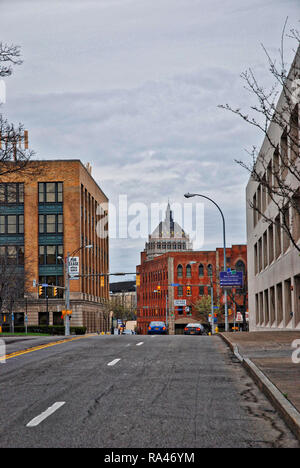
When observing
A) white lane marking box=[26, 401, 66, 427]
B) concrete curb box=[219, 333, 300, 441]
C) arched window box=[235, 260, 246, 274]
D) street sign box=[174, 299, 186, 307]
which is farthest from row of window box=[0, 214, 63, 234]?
white lane marking box=[26, 401, 66, 427]

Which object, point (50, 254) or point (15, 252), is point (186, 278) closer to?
point (50, 254)

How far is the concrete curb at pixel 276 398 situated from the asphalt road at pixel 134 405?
0.12m

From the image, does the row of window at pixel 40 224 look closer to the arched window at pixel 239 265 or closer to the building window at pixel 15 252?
the building window at pixel 15 252

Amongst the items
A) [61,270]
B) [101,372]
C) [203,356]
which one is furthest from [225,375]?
[61,270]

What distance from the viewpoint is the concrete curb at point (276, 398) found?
28.5ft

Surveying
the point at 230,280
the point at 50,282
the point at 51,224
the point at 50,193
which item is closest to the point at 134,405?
the point at 230,280

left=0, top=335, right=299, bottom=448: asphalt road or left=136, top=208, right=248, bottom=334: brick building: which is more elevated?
left=136, top=208, right=248, bottom=334: brick building

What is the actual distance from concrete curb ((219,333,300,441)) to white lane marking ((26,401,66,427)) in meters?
3.39

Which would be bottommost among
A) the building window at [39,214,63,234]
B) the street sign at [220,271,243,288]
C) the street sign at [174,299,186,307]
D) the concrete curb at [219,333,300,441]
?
the concrete curb at [219,333,300,441]

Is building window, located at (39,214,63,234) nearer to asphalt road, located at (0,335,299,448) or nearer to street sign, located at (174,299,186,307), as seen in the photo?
street sign, located at (174,299,186,307)

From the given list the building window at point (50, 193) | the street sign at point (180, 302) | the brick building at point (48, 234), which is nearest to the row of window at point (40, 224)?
the brick building at point (48, 234)

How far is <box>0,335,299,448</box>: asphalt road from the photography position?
8188mm

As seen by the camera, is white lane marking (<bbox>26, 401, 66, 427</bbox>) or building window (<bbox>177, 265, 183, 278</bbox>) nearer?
white lane marking (<bbox>26, 401, 66, 427</bbox>)
